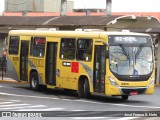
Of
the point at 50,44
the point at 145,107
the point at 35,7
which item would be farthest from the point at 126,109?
the point at 35,7

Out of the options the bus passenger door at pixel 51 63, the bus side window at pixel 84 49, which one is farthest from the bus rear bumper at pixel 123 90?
the bus passenger door at pixel 51 63

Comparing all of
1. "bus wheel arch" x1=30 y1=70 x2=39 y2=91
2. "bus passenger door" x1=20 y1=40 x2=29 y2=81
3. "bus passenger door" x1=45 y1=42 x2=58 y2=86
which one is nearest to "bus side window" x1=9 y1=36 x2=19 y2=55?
"bus passenger door" x1=20 y1=40 x2=29 y2=81

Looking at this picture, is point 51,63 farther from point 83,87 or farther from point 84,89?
point 84,89

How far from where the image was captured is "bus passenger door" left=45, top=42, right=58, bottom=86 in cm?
2277

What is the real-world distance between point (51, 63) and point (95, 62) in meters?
3.21

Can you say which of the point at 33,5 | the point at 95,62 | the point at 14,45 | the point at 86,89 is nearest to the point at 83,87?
the point at 86,89

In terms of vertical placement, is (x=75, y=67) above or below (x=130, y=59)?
below

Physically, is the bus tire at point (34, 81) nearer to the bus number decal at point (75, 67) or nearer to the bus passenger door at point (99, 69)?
the bus number decal at point (75, 67)

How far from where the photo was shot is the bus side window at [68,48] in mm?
21669

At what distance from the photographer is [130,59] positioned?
1998 cm

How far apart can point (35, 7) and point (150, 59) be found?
4972 centimetres

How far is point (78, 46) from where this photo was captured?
2138 centimetres

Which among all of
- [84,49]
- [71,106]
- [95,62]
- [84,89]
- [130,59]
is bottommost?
[71,106]

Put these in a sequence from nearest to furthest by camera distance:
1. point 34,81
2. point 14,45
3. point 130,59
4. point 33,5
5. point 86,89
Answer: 1. point 130,59
2. point 86,89
3. point 34,81
4. point 14,45
5. point 33,5
